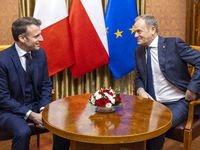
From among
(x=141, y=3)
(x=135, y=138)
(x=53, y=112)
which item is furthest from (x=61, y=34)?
(x=135, y=138)

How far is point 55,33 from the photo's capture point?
119 inches

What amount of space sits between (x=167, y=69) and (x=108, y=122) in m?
1.12

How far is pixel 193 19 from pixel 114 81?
168 centimetres

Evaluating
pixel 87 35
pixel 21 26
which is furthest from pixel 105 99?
pixel 87 35

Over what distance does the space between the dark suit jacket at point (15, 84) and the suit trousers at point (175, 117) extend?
1158mm

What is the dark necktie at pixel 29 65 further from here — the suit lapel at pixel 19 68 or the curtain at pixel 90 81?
the curtain at pixel 90 81

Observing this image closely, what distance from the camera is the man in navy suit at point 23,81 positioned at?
1.99 meters

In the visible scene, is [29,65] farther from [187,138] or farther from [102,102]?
[187,138]

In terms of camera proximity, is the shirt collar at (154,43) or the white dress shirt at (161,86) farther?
the shirt collar at (154,43)

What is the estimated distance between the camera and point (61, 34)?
3.06 meters

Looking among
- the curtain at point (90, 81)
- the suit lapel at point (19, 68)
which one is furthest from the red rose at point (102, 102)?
the curtain at point (90, 81)

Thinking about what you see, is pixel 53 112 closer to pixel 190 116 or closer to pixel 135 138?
pixel 135 138

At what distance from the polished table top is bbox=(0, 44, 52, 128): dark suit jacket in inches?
16.2

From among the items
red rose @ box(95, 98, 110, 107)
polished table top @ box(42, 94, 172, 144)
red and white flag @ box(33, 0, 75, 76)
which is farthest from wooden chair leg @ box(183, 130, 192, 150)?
red and white flag @ box(33, 0, 75, 76)
